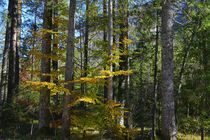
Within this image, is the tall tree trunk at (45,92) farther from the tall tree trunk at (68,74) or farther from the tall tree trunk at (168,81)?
the tall tree trunk at (168,81)

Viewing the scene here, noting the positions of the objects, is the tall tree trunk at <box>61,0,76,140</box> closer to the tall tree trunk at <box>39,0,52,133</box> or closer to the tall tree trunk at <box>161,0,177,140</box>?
the tall tree trunk at <box>39,0,52,133</box>

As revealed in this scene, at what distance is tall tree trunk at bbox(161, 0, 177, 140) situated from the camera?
239 inches

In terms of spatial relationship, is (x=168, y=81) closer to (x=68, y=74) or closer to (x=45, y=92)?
(x=68, y=74)

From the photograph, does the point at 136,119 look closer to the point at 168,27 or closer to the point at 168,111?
the point at 168,111

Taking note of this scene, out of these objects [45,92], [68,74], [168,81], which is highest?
[68,74]

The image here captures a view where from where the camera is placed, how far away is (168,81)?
6309mm

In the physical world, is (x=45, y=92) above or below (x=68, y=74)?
below

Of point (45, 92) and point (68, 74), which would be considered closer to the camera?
point (68, 74)

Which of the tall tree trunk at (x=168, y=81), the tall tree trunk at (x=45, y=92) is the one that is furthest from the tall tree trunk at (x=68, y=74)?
the tall tree trunk at (x=168, y=81)

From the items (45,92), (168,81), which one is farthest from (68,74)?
(168,81)

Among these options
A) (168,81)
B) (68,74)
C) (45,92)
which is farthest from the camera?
(45,92)

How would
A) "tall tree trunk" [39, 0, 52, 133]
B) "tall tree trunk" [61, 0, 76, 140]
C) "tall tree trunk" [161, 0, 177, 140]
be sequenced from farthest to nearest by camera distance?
"tall tree trunk" [39, 0, 52, 133]
"tall tree trunk" [61, 0, 76, 140]
"tall tree trunk" [161, 0, 177, 140]

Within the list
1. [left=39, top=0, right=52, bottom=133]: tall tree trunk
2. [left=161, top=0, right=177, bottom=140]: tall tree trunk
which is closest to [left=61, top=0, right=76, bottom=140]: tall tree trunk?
[left=39, top=0, right=52, bottom=133]: tall tree trunk

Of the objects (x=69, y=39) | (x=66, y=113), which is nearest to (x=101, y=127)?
(x=66, y=113)
